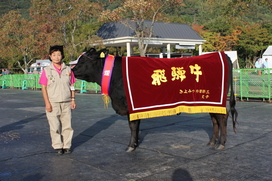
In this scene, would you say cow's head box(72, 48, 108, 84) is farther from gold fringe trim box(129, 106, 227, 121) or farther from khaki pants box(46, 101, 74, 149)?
gold fringe trim box(129, 106, 227, 121)

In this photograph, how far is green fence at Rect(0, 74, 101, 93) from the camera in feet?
64.9

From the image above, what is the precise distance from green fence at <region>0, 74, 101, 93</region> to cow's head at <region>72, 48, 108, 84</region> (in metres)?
13.5

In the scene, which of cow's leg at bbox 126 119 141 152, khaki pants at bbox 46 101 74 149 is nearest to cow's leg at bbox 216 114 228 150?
cow's leg at bbox 126 119 141 152

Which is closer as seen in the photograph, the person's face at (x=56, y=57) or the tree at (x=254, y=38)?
the person's face at (x=56, y=57)

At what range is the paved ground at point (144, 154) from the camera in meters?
4.08

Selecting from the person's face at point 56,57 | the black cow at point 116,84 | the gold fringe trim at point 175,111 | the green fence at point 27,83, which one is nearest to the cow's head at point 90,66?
the black cow at point 116,84

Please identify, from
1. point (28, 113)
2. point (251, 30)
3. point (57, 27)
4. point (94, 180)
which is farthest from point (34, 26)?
point (251, 30)

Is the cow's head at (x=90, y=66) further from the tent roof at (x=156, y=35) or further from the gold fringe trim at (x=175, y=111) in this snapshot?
the tent roof at (x=156, y=35)

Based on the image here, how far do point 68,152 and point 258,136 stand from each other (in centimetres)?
371

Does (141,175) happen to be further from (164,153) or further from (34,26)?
(34,26)

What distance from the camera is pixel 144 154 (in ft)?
16.6

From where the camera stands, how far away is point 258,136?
6.13m

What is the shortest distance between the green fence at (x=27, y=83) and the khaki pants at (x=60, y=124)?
13680 millimetres

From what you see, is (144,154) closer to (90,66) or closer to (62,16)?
(90,66)
